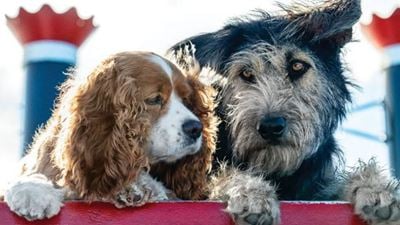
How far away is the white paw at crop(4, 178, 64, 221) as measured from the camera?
288 centimetres

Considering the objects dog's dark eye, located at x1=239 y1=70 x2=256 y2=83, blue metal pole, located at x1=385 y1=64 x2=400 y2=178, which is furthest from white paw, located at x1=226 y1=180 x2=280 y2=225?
blue metal pole, located at x1=385 y1=64 x2=400 y2=178

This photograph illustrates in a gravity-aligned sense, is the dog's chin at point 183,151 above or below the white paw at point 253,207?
above

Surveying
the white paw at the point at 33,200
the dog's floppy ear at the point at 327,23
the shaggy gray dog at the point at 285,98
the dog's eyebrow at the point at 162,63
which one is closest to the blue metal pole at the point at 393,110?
the shaggy gray dog at the point at 285,98

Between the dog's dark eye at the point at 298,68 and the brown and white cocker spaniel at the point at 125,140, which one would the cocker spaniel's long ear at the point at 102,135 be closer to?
the brown and white cocker spaniel at the point at 125,140

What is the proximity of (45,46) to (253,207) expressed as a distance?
7.83ft

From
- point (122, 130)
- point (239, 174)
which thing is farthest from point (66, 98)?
point (239, 174)

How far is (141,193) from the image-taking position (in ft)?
10.1

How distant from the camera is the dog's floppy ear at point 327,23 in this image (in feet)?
13.1

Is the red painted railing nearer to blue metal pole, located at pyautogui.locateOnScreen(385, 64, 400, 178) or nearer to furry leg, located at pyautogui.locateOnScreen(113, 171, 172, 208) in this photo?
furry leg, located at pyautogui.locateOnScreen(113, 171, 172, 208)

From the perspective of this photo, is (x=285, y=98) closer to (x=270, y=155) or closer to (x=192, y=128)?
(x=270, y=155)

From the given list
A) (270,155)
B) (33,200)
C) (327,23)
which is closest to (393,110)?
(327,23)

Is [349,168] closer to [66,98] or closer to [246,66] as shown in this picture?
[246,66]

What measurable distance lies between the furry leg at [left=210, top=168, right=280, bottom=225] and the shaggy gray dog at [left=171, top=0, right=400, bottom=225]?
12 mm

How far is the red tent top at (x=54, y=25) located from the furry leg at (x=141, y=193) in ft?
6.23
